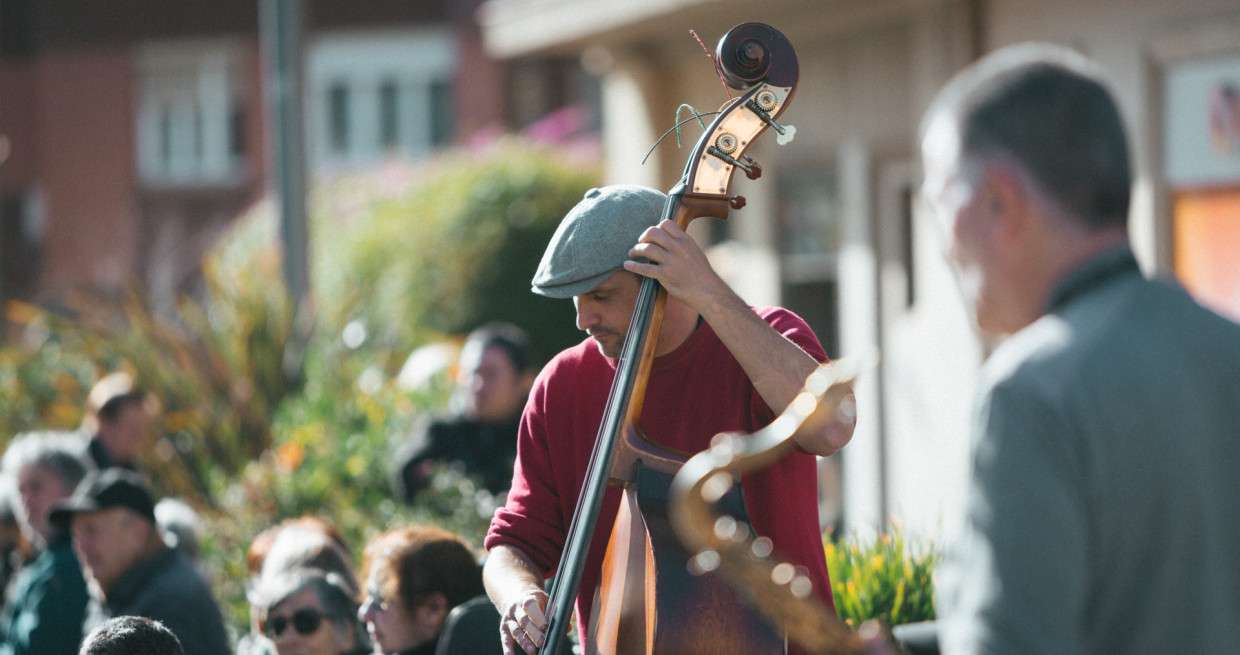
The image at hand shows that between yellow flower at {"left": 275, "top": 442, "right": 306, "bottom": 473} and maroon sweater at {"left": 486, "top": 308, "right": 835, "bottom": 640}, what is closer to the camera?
maroon sweater at {"left": 486, "top": 308, "right": 835, "bottom": 640}

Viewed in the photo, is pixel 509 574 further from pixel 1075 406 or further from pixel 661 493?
pixel 1075 406

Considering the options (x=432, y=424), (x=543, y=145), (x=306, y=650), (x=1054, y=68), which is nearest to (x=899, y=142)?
(x=432, y=424)

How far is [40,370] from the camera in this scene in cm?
980

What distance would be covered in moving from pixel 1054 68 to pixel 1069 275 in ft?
0.73

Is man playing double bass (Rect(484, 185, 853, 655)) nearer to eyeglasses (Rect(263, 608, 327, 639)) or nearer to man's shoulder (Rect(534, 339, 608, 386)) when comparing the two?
man's shoulder (Rect(534, 339, 608, 386))

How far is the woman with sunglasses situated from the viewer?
148 inches

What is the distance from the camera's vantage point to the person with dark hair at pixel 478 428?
602 centimetres

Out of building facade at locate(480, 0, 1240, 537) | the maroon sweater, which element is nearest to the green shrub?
the maroon sweater

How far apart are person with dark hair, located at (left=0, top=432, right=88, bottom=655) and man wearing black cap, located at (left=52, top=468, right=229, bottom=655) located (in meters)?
0.12

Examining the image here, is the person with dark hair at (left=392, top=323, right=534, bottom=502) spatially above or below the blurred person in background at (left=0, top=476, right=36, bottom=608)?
above

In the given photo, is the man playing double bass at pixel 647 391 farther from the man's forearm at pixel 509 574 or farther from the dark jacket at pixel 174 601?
the dark jacket at pixel 174 601

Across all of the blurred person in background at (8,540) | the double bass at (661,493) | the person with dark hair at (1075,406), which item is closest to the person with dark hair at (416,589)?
the double bass at (661,493)

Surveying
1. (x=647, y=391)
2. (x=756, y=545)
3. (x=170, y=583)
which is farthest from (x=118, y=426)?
(x=756, y=545)

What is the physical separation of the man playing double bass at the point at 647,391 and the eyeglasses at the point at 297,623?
113 centimetres
